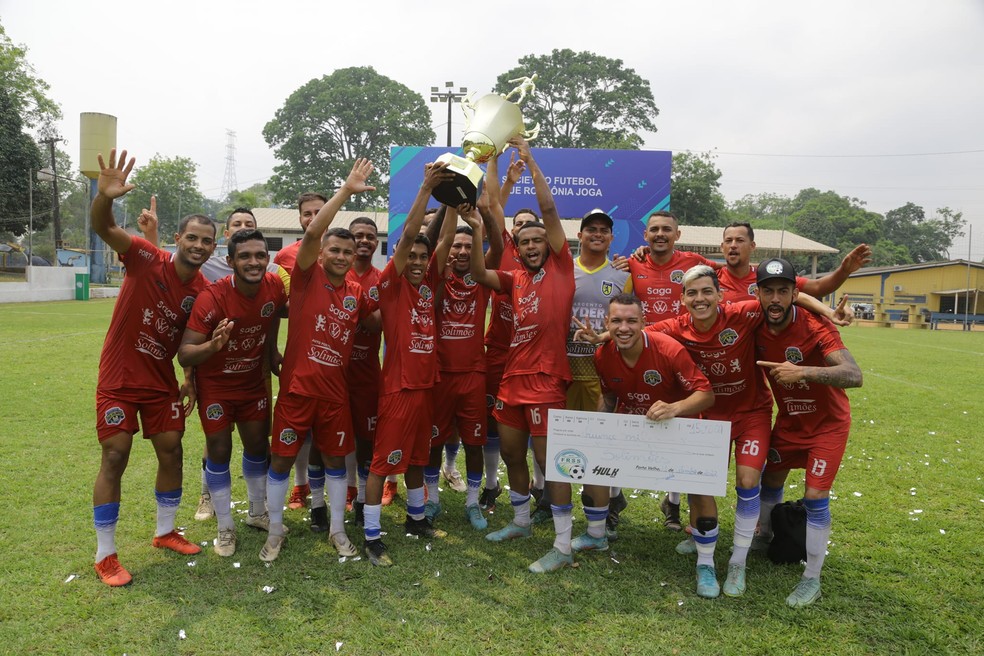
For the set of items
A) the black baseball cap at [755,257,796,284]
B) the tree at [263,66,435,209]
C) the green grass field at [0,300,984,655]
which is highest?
the tree at [263,66,435,209]

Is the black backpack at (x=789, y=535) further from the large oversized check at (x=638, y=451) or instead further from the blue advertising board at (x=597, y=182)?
the blue advertising board at (x=597, y=182)

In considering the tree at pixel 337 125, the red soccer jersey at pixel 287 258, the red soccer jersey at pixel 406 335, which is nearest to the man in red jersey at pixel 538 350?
the red soccer jersey at pixel 406 335

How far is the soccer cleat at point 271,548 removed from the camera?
14.2 ft

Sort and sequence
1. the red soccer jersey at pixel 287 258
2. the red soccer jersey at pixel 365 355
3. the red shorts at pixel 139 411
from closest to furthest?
the red shorts at pixel 139 411
the red soccer jersey at pixel 365 355
the red soccer jersey at pixel 287 258

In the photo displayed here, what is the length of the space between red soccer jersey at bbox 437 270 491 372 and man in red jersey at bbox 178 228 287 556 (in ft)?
4.12

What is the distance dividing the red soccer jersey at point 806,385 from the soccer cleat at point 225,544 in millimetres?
4060

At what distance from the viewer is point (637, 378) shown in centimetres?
429

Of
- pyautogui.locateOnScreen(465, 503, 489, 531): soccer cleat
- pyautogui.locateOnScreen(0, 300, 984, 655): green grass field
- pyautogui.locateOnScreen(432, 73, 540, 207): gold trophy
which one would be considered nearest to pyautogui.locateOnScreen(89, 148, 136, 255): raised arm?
pyautogui.locateOnScreen(432, 73, 540, 207): gold trophy

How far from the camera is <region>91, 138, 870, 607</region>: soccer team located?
4.06 metres

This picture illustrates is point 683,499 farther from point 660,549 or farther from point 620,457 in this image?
point 620,457

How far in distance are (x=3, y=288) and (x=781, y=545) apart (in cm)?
3425

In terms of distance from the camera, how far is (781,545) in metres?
4.39

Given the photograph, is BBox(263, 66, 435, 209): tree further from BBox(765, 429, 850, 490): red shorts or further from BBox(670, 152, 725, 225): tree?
BBox(765, 429, 850, 490): red shorts

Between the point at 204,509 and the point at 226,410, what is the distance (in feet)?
4.40
